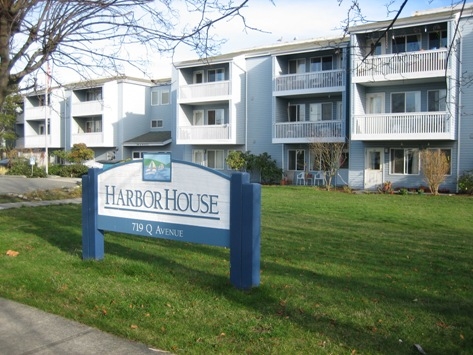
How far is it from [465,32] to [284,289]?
23911 mm

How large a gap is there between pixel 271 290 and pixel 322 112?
1033 inches

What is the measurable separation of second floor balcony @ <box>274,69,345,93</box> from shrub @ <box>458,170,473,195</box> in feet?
26.9

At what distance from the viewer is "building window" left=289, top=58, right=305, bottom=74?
32.2 m

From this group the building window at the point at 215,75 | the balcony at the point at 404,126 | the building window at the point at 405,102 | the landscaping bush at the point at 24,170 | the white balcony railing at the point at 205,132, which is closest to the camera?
the balcony at the point at 404,126

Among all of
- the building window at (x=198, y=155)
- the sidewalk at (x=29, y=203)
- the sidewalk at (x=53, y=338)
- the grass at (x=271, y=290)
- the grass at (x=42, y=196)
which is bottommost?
the sidewalk at (x=53, y=338)

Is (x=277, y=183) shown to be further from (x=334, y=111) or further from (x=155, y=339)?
(x=155, y=339)

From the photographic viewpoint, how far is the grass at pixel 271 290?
4.79 metres

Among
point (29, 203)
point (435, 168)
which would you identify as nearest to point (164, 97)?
point (435, 168)

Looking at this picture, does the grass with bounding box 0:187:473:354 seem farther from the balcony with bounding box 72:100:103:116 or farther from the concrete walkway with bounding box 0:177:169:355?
the balcony with bounding box 72:100:103:116

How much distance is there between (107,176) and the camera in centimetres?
800

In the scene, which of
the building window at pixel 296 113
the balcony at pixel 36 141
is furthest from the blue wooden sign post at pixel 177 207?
the balcony at pixel 36 141

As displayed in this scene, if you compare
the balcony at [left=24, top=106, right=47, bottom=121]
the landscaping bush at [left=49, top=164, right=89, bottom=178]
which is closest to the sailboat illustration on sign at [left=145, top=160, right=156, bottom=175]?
the landscaping bush at [left=49, top=164, right=89, bottom=178]

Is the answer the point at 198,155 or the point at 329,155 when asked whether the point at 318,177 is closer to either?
the point at 329,155

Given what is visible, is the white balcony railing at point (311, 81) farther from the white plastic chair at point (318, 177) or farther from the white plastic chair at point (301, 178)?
the white plastic chair at point (301, 178)
